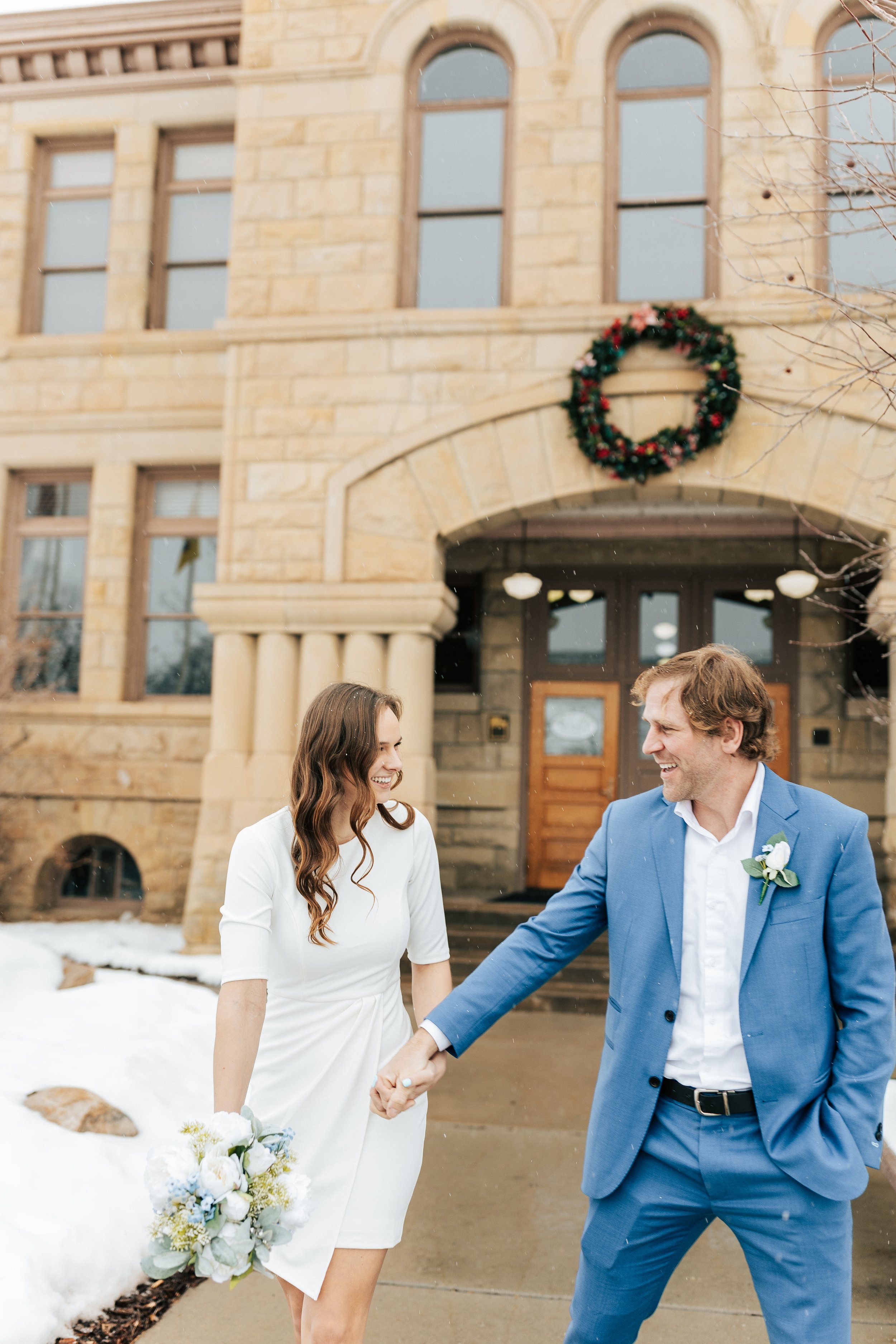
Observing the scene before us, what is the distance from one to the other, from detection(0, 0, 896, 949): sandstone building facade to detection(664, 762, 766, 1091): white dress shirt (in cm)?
488

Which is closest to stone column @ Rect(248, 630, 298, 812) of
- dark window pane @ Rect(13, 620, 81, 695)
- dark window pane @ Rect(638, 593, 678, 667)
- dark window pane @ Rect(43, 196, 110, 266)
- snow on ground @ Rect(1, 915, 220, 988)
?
snow on ground @ Rect(1, 915, 220, 988)

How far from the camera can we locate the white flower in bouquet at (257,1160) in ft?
6.53

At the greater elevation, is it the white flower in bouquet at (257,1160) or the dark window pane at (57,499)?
the dark window pane at (57,499)

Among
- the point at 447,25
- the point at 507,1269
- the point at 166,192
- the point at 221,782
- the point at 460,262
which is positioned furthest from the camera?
the point at 166,192

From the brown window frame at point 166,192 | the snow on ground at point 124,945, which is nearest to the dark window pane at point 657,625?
the snow on ground at point 124,945

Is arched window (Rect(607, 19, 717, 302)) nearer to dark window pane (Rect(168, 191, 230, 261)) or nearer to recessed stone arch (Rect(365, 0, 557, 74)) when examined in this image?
recessed stone arch (Rect(365, 0, 557, 74))

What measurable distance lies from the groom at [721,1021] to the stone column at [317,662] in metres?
5.98

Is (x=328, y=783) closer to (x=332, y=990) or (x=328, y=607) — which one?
(x=332, y=990)

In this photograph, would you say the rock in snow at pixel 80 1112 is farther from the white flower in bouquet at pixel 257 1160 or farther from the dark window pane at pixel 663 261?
the dark window pane at pixel 663 261

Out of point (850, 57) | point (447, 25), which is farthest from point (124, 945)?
point (850, 57)

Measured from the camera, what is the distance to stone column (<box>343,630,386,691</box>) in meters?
8.32

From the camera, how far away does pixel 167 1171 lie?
1.91 metres

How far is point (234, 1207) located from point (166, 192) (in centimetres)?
1102

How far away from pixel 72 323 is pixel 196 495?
234cm
